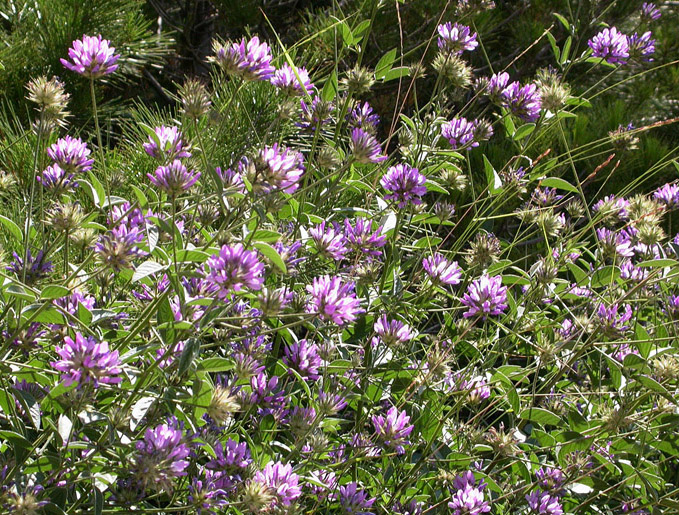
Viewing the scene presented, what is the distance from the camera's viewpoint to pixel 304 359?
0.84 m

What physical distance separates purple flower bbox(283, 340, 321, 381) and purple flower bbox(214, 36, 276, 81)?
1.03 feet

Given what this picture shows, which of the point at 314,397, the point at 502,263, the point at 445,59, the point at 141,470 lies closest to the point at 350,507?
the point at 314,397

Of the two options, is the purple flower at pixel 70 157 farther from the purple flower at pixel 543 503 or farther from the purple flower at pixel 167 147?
the purple flower at pixel 543 503

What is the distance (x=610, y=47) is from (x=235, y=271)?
2.97ft

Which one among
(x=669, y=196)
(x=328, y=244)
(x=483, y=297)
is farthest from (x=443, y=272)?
(x=669, y=196)

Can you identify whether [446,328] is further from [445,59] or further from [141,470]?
[141,470]

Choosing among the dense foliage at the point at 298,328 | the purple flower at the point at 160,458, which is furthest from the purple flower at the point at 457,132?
the purple flower at the point at 160,458

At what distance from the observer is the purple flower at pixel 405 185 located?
89 centimetres

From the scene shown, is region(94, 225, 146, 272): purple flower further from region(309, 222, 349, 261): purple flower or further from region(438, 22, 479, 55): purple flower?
region(438, 22, 479, 55): purple flower

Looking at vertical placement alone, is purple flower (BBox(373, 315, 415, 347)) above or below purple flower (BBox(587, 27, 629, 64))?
below

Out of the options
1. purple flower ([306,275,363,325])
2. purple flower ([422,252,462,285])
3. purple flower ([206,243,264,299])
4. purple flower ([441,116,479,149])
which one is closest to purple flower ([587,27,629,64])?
purple flower ([441,116,479,149])

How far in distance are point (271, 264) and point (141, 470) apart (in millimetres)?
225

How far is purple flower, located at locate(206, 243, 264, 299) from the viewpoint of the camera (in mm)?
554

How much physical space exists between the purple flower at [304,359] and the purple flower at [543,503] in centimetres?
33
